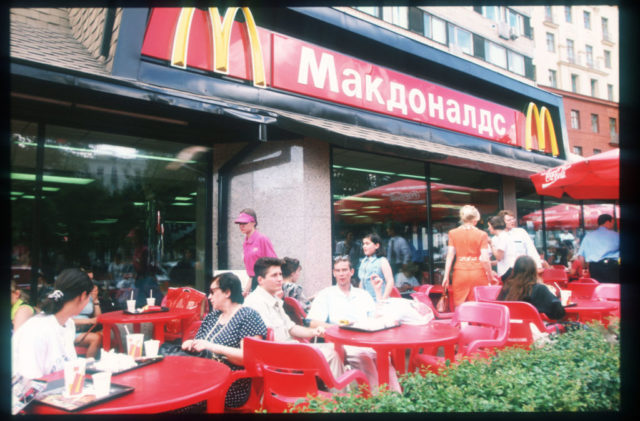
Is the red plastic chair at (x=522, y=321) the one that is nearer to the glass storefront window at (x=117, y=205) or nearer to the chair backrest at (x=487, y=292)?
the chair backrest at (x=487, y=292)

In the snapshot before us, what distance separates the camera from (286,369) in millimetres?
2596

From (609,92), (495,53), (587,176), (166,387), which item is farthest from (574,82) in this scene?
(166,387)

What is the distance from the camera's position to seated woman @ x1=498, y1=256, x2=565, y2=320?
13.9 ft

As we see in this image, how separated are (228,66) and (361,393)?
17.7ft

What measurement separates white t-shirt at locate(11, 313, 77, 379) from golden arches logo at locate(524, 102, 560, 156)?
12.1 metres

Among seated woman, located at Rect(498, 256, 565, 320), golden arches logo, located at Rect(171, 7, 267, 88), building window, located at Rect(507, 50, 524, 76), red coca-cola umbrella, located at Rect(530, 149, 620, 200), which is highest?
building window, located at Rect(507, 50, 524, 76)

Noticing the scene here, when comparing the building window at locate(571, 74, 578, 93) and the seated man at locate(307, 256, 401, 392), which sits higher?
the building window at locate(571, 74, 578, 93)

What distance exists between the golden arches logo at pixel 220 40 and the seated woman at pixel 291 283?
298cm

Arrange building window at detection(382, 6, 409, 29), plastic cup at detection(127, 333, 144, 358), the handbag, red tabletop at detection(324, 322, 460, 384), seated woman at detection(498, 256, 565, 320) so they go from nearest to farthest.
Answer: plastic cup at detection(127, 333, 144, 358), red tabletop at detection(324, 322, 460, 384), seated woman at detection(498, 256, 565, 320), the handbag, building window at detection(382, 6, 409, 29)

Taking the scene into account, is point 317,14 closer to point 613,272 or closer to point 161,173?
point 161,173

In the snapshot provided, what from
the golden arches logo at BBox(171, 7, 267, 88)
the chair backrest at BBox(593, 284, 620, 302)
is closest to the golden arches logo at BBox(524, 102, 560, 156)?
the chair backrest at BBox(593, 284, 620, 302)

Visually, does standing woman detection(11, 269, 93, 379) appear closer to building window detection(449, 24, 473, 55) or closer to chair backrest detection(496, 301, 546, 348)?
chair backrest detection(496, 301, 546, 348)

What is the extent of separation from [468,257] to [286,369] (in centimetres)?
428

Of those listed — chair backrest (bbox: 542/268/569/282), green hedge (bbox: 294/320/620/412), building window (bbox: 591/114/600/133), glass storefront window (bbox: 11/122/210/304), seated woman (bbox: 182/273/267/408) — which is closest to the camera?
green hedge (bbox: 294/320/620/412)
